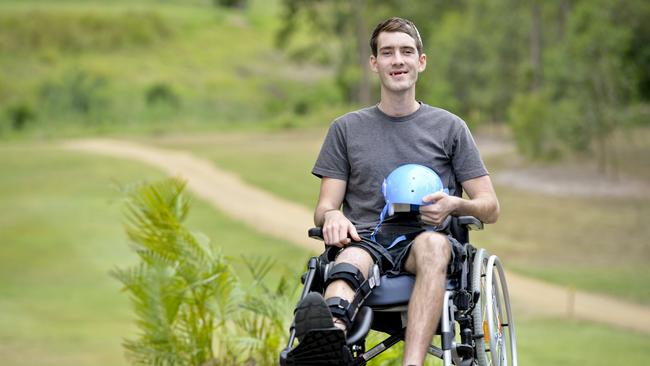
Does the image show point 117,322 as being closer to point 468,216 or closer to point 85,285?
point 85,285

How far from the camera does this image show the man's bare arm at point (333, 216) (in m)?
4.51

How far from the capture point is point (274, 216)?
895 inches

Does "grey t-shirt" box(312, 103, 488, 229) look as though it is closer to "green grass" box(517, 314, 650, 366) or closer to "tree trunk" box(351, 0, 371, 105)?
"green grass" box(517, 314, 650, 366)

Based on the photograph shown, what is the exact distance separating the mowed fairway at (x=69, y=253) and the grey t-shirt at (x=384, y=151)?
2359 mm

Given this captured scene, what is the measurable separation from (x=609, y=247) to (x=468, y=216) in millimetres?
14803

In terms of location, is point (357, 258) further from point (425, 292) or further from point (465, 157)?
point (465, 157)

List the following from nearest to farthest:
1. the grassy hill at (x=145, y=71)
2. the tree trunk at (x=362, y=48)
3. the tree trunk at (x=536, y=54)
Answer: the tree trunk at (x=536, y=54), the tree trunk at (x=362, y=48), the grassy hill at (x=145, y=71)

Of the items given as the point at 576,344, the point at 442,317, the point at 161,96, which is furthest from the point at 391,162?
the point at 161,96

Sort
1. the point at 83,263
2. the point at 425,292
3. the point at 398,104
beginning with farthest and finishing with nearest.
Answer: the point at 83,263 → the point at 398,104 → the point at 425,292

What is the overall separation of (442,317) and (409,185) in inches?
20.6

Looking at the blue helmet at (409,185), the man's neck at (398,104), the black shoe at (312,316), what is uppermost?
the man's neck at (398,104)

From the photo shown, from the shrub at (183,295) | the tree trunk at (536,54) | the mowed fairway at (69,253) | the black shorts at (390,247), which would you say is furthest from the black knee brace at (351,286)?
the tree trunk at (536,54)

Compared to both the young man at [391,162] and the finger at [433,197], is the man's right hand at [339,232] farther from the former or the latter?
the finger at [433,197]

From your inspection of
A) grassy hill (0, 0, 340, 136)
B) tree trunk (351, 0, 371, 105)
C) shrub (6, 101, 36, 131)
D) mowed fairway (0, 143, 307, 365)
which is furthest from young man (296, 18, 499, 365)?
shrub (6, 101, 36, 131)
